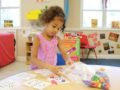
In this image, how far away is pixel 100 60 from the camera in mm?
4848

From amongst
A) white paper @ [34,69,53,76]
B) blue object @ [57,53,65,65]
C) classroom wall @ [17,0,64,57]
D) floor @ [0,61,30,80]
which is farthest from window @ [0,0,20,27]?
white paper @ [34,69,53,76]

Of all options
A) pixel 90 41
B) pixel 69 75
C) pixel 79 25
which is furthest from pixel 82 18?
pixel 69 75

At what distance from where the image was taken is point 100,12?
17.2ft

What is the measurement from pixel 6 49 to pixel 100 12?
244 centimetres

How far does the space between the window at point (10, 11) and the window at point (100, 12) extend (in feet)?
5.25

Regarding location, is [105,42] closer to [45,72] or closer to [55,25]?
[55,25]

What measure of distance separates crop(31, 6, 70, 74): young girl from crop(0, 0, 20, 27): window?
3648mm

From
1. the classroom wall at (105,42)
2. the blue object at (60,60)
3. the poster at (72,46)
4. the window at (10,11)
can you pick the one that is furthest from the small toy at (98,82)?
the window at (10,11)

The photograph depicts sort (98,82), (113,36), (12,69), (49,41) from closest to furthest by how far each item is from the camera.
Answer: (98,82) → (49,41) → (12,69) → (113,36)

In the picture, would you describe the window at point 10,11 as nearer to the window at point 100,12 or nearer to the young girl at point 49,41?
the window at point 100,12

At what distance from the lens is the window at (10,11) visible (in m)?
5.22

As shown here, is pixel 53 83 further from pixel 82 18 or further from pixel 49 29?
pixel 82 18

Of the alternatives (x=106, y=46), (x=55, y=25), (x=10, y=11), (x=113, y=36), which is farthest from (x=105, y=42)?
(x=55, y=25)

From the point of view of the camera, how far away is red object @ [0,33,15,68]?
4196mm
